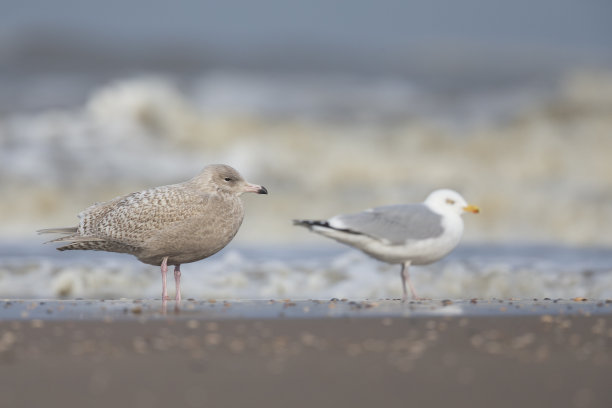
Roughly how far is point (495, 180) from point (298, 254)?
288 inches

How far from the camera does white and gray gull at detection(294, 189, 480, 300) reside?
23.7ft

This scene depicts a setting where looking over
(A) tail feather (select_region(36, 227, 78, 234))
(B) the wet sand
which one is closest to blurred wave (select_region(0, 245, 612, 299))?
(A) tail feather (select_region(36, 227, 78, 234))

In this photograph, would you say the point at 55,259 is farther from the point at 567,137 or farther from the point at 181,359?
the point at 567,137

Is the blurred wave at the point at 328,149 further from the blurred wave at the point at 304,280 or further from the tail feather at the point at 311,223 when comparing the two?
the tail feather at the point at 311,223

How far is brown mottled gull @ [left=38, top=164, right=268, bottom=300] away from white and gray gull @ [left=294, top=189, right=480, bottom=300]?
0.62 m

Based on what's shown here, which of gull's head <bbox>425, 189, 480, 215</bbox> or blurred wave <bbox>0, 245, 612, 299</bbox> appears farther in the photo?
blurred wave <bbox>0, 245, 612, 299</bbox>

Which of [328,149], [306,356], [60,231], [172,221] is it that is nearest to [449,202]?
[172,221]

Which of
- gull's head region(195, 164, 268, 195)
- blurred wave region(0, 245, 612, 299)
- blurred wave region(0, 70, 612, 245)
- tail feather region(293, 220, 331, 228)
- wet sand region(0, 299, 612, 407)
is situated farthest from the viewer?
blurred wave region(0, 70, 612, 245)

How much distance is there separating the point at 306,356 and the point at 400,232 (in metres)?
3.11

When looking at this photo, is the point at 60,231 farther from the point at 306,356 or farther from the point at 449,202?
the point at 306,356

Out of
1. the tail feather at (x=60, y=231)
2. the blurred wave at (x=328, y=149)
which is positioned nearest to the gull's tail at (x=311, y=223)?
the tail feather at (x=60, y=231)

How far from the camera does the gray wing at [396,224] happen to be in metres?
7.24

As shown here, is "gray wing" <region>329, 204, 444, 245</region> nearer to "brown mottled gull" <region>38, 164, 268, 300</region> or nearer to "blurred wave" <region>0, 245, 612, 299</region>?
"brown mottled gull" <region>38, 164, 268, 300</region>

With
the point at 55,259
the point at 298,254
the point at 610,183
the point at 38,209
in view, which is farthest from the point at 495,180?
the point at 55,259
